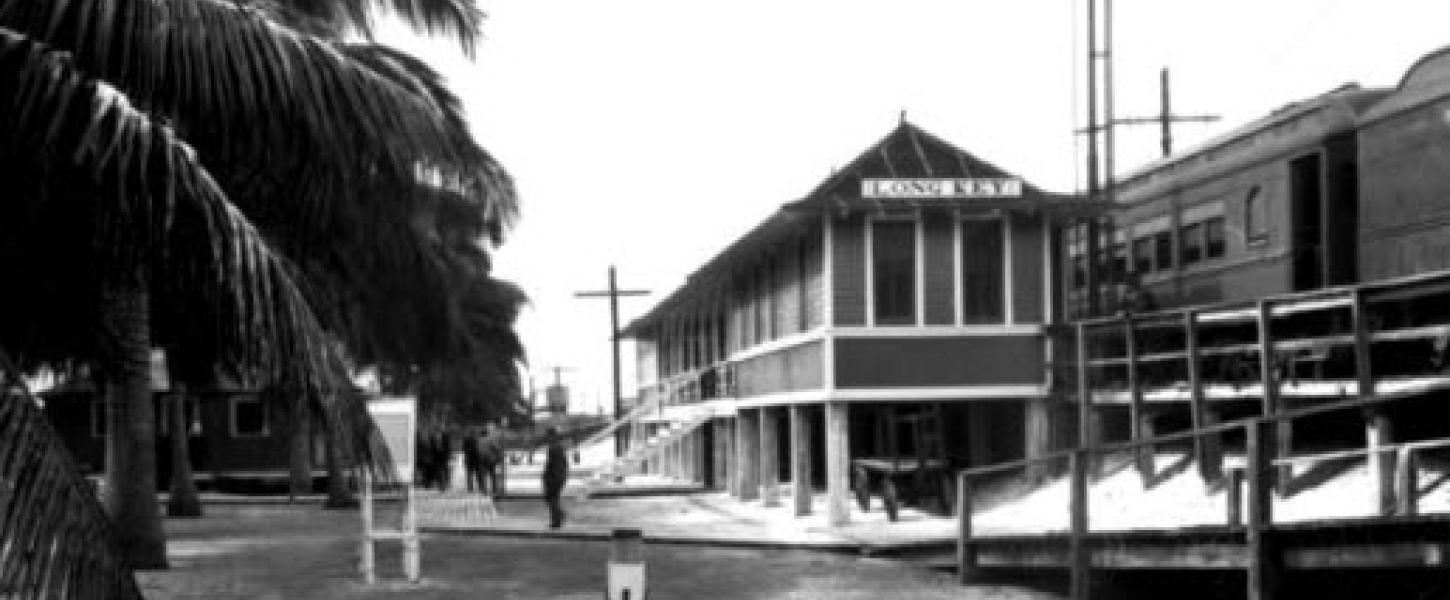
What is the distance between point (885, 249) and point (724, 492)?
14871 millimetres

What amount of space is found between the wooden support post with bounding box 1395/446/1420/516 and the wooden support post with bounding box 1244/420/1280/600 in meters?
0.89

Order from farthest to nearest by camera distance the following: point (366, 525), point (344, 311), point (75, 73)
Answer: point (344, 311), point (366, 525), point (75, 73)

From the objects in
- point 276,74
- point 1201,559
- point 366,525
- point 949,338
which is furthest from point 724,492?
point 276,74

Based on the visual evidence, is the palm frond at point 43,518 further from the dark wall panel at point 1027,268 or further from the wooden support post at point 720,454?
the wooden support post at point 720,454

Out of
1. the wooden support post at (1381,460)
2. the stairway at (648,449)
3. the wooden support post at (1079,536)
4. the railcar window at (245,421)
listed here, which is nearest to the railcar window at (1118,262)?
the wooden support post at (1381,460)

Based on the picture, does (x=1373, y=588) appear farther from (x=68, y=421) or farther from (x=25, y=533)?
(x=68, y=421)

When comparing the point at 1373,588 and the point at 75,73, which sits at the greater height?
the point at 75,73

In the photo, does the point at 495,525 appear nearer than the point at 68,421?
Yes

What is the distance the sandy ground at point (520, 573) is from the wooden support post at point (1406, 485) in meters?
4.41

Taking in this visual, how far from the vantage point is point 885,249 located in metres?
25.1

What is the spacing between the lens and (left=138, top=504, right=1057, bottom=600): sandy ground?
17.9 meters

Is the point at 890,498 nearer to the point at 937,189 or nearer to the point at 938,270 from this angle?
the point at 938,270

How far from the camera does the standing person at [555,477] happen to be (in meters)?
27.6

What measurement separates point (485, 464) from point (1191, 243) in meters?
21.5
